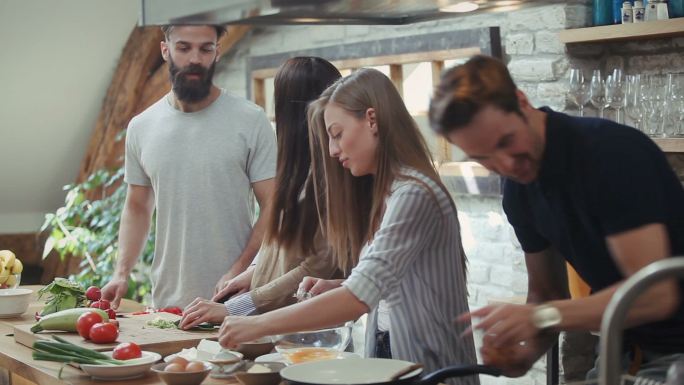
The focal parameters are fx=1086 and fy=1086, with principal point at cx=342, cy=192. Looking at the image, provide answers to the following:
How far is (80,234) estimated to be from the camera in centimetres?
614

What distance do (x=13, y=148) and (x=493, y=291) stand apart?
2.96m

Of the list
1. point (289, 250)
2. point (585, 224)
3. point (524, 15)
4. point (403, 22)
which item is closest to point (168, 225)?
point (289, 250)

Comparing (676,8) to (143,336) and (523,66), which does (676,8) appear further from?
(143,336)

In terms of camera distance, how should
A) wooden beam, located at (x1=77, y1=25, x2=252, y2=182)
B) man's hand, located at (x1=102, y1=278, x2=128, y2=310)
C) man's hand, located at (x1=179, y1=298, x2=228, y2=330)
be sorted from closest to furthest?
man's hand, located at (x1=179, y1=298, x2=228, y2=330) < man's hand, located at (x1=102, y1=278, x2=128, y2=310) < wooden beam, located at (x1=77, y1=25, x2=252, y2=182)

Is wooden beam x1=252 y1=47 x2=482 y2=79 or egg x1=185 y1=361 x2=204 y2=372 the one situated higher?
wooden beam x1=252 y1=47 x2=482 y2=79

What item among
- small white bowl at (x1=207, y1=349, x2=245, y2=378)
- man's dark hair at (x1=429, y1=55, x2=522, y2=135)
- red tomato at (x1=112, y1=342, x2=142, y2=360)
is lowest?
small white bowl at (x1=207, y1=349, x2=245, y2=378)

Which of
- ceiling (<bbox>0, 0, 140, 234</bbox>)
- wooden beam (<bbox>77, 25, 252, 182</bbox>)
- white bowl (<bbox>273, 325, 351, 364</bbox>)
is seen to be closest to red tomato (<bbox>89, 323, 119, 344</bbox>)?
white bowl (<bbox>273, 325, 351, 364</bbox>)

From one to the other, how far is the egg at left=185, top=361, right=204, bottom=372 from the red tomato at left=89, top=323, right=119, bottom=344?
50cm

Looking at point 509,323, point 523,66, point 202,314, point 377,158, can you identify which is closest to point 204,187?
point 202,314

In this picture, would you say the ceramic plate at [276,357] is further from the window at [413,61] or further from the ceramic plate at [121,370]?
the window at [413,61]

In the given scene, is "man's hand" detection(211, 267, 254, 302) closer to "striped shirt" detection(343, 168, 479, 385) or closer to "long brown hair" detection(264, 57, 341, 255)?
"long brown hair" detection(264, 57, 341, 255)

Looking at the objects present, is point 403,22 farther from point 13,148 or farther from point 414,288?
point 13,148

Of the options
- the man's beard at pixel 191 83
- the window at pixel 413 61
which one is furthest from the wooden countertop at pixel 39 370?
the window at pixel 413 61

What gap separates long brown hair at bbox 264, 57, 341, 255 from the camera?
314 centimetres
